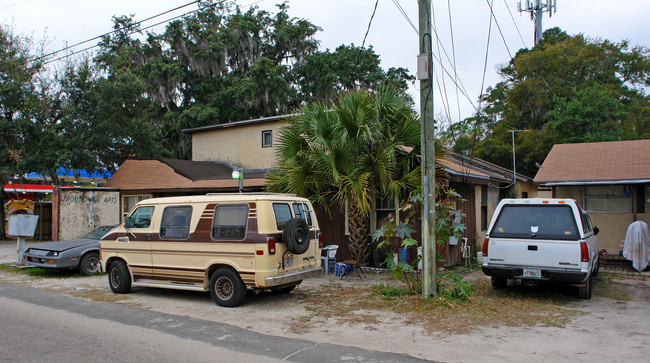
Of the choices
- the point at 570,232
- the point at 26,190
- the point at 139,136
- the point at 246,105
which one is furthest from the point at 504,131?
the point at 26,190

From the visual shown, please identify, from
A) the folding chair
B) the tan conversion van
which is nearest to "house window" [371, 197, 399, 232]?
the folding chair

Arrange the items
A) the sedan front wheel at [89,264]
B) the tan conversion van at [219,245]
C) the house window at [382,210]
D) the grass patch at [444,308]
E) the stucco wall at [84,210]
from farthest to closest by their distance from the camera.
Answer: the stucco wall at [84,210] < the house window at [382,210] < the sedan front wheel at [89,264] < the tan conversion van at [219,245] < the grass patch at [444,308]

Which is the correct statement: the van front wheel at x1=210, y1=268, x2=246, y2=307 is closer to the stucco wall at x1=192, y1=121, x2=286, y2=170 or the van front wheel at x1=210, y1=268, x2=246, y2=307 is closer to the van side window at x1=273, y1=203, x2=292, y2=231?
the van side window at x1=273, y1=203, x2=292, y2=231

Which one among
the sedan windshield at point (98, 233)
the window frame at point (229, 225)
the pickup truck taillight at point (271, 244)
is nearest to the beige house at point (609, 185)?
the pickup truck taillight at point (271, 244)

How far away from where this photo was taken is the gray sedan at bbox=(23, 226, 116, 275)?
1195 centimetres

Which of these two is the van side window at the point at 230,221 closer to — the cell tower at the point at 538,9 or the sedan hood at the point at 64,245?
the sedan hood at the point at 64,245

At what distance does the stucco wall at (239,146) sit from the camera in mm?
20125

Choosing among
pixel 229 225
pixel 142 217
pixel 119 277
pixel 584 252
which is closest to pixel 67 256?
pixel 119 277

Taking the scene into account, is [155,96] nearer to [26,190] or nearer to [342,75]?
[26,190]

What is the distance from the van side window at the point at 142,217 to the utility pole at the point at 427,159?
17.9ft

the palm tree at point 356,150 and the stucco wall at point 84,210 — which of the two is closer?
the palm tree at point 356,150

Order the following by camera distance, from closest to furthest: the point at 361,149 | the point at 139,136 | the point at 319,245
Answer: the point at 319,245, the point at 361,149, the point at 139,136

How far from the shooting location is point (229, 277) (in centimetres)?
859

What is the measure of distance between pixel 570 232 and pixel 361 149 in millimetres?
4948
